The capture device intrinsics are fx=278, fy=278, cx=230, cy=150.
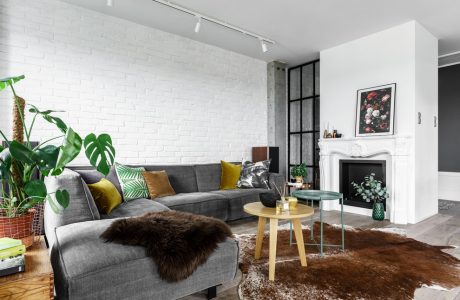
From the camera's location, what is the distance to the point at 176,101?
4219 mm

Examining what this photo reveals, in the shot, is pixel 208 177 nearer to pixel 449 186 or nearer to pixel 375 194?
pixel 375 194

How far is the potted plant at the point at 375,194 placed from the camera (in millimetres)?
3943

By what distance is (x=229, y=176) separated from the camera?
13.6ft

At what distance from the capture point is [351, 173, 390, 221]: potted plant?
12.9 feet

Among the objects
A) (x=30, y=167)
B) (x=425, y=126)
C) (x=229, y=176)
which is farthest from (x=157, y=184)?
(x=425, y=126)

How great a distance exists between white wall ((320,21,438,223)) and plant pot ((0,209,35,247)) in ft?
14.0

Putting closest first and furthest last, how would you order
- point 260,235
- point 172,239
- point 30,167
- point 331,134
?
1. point 30,167
2. point 172,239
3. point 260,235
4. point 331,134

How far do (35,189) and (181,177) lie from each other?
8.20 feet

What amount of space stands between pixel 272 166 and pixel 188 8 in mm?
2892

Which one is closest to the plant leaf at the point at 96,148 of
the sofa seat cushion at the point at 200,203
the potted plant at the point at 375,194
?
the sofa seat cushion at the point at 200,203

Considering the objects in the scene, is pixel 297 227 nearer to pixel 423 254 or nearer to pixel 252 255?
pixel 252 255

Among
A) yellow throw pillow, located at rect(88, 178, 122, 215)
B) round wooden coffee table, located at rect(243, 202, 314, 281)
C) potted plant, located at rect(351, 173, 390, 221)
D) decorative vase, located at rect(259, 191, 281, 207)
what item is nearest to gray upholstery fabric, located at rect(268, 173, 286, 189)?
potted plant, located at rect(351, 173, 390, 221)

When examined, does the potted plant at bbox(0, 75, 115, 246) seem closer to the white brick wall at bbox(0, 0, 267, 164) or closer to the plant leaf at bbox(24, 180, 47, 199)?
the plant leaf at bbox(24, 180, 47, 199)

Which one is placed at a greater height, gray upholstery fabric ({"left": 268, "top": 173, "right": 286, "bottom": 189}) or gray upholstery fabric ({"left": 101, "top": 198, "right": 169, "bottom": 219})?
gray upholstery fabric ({"left": 268, "top": 173, "right": 286, "bottom": 189})
